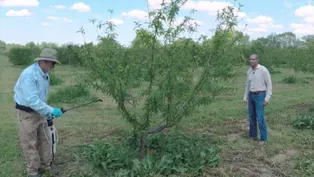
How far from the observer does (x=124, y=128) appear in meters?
9.45

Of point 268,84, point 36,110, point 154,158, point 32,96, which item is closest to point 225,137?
point 268,84

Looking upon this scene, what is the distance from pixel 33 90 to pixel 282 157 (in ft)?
14.5

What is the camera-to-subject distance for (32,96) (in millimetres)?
5516

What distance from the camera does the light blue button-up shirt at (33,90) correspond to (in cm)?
552

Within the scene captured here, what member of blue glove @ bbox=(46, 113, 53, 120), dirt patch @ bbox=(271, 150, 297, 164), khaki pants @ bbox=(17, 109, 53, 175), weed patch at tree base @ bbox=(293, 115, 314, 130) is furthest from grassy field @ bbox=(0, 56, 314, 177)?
blue glove @ bbox=(46, 113, 53, 120)

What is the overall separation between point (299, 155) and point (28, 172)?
182 inches

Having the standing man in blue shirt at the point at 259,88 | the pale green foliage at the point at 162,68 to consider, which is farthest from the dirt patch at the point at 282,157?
the pale green foliage at the point at 162,68

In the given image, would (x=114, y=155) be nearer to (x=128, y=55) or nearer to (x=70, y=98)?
(x=128, y=55)

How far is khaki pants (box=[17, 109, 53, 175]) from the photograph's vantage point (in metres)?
5.88

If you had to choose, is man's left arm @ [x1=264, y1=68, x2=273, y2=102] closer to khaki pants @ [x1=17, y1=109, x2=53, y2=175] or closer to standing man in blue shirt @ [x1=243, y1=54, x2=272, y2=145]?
standing man in blue shirt @ [x1=243, y1=54, x2=272, y2=145]

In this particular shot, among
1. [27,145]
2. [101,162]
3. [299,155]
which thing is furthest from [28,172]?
[299,155]

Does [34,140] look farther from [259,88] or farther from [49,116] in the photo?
[259,88]

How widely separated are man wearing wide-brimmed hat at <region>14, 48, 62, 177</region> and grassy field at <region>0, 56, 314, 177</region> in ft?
1.43

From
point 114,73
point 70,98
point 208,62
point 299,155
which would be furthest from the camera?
point 70,98
